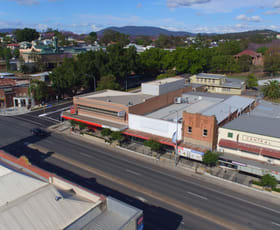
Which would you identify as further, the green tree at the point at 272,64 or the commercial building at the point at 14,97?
the green tree at the point at 272,64

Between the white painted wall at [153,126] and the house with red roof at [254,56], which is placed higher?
the house with red roof at [254,56]

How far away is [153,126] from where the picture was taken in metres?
47.9

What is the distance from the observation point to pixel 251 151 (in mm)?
38875

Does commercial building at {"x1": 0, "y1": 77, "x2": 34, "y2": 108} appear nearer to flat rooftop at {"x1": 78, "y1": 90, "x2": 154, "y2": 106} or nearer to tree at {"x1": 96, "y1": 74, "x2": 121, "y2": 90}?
tree at {"x1": 96, "y1": 74, "x2": 121, "y2": 90}

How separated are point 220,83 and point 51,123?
60.0m

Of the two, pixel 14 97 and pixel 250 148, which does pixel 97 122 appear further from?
pixel 14 97

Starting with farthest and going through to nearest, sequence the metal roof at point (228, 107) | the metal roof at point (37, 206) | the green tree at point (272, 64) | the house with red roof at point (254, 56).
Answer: the house with red roof at point (254, 56)
the green tree at point (272, 64)
the metal roof at point (228, 107)
the metal roof at point (37, 206)

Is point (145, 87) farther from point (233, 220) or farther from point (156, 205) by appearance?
point (233, 220)

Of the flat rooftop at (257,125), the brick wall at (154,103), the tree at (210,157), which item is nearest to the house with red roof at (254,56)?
the brick wall at (154,103)

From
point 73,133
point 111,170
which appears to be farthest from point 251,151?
point 73,133

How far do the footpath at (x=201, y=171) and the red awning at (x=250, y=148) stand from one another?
3.90 m

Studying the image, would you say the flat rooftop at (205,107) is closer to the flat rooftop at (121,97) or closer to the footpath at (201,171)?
the flat rooftop at (121,97)

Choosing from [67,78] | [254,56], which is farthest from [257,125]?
[254,56]

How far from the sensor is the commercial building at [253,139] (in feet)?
125
